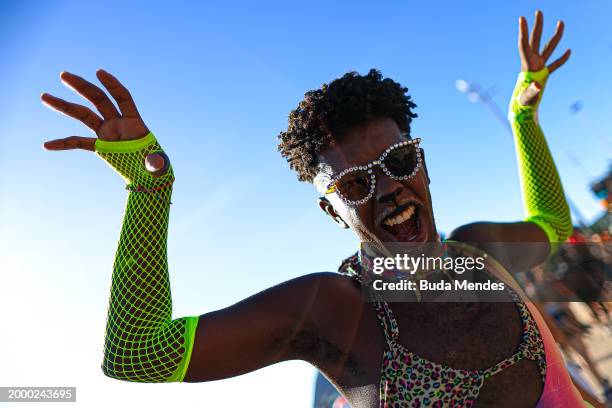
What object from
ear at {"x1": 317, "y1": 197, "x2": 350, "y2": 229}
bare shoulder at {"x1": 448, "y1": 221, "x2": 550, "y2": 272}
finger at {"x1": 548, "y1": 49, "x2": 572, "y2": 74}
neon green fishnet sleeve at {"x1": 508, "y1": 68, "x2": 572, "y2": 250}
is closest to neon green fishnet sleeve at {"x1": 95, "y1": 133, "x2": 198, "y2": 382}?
ear at {"x1": 317, "y1": 197, "x2": 350, "y2": 229}

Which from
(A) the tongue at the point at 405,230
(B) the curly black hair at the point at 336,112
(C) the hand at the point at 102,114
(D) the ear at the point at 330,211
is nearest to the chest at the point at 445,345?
(A) the tongue at the point at 405,230

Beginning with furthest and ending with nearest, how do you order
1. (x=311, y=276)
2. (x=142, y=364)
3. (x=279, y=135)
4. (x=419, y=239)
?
(x=279, y=135), (x=419, y=239), (x=311, y=276), (x=142, y=364)

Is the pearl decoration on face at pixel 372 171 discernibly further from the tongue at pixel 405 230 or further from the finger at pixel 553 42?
the finger at pixel 553 42

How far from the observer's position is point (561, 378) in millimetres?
1922

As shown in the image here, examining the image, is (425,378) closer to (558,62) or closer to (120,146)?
(120,146)

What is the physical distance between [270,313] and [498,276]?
1095 mm

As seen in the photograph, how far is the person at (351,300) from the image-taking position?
1568 millimetres

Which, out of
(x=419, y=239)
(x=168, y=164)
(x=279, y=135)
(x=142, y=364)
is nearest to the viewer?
(x=142, y=364)

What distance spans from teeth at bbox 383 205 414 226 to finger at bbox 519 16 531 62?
1.15 metres

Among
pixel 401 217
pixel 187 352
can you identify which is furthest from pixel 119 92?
pixel 401 217

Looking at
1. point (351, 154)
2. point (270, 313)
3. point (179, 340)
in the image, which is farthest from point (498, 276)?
point (179, 340)

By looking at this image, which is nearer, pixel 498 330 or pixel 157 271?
pixel 157 271

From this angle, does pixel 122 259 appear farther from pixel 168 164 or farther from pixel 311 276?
pixel 311 276

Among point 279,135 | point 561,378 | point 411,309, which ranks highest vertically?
point 279,135
